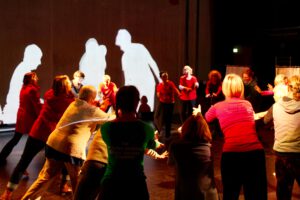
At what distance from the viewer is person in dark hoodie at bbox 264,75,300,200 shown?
15.6ft

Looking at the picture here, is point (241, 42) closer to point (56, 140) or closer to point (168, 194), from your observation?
point (168, 194)

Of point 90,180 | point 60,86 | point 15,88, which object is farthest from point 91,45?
point 90,180

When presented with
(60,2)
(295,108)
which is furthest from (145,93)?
(295,108)

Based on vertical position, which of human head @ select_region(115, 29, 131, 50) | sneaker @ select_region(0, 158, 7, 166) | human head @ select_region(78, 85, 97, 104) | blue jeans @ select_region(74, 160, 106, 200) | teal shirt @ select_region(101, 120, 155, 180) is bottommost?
sneaker @ select_region(0, 158, 7, 166)

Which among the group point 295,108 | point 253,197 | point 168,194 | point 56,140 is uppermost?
point 295,108

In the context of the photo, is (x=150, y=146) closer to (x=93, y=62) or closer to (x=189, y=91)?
(x=189, y=91)

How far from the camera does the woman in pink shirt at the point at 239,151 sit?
4.35m

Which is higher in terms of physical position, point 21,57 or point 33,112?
point 21,57

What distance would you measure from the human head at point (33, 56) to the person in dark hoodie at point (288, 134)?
752 centimetres

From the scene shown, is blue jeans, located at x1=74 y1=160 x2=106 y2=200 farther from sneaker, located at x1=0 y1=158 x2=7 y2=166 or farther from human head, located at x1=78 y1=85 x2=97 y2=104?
sneaker, located at x1=0 y1=158 x2=7 y2=166

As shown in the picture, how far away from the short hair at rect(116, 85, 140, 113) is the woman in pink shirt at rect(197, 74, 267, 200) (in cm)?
115

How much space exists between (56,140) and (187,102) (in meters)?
6.46

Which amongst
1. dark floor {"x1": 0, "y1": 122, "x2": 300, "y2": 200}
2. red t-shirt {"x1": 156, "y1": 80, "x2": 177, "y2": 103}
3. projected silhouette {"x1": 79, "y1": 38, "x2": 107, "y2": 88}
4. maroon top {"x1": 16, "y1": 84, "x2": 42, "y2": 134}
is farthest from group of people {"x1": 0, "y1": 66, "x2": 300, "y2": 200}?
projected silhouette {"x1": 79, "y1": 38, "x2": 107, "y2": 88}

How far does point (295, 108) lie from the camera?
4.73m
